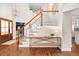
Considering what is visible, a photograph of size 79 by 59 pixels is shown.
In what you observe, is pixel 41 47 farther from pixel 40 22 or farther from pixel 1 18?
pixel 1 18

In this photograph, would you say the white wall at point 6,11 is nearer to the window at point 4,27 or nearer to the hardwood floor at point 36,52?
the window at point 4,27

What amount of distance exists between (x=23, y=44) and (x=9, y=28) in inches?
130

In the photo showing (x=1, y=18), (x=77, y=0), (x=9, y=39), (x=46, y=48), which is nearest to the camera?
(x=77, y=0)

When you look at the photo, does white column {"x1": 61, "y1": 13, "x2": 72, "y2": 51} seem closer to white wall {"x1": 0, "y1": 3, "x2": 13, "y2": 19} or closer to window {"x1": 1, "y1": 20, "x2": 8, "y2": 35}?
white wall {"x1": 0, "y1": 3, "x2": 13, "y2": 19}

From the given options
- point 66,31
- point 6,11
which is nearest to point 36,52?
point 66,31

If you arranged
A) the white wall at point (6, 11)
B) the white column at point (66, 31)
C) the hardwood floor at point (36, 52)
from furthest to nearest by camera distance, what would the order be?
the white wall at point (6, 11) → the white column at point (66, 31) → the hardwood floor at point (36, 52)

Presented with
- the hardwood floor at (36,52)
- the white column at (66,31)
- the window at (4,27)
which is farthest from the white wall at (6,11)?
the white column at (66,31)

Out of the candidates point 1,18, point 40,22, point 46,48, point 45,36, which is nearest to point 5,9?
point 1,18

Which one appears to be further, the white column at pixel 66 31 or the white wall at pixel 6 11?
the white wall at pixel 6 11

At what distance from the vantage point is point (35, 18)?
7.94 meters

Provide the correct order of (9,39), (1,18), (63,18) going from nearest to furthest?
(63,18) → (1,18) → (9,39)

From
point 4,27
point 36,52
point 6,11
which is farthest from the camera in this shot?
point 4,27

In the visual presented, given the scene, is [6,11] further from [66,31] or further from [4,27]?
[66,31]

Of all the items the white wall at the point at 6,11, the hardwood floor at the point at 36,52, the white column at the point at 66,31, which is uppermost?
the white wall at the point at 6,11
